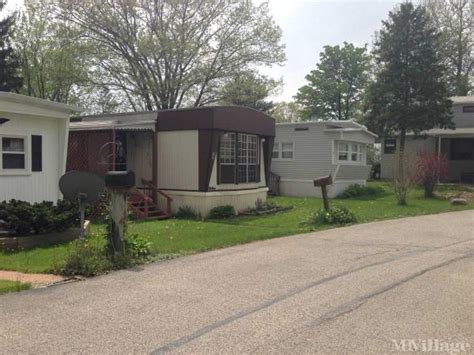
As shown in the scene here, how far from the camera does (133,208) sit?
1587cm

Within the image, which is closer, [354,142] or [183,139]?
[183,139]

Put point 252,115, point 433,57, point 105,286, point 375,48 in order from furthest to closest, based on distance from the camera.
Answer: point 375,48, point 433,57, point 252,115, point 105,286

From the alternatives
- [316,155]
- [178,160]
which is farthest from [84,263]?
[316,155]

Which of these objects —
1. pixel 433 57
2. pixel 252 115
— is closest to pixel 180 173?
pixel 252 115

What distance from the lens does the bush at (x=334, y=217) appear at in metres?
14.0

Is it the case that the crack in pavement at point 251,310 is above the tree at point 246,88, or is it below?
below

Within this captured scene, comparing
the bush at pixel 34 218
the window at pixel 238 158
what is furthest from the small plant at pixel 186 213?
the bush at pixel 34 218

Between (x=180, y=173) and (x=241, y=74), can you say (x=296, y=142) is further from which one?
(x=241, y=74)

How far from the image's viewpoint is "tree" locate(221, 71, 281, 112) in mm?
37094

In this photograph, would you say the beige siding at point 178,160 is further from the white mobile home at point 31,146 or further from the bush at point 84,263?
the bush at point 84,263

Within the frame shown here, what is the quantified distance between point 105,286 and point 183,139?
10224mm

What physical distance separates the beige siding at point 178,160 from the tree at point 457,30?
32.5 m

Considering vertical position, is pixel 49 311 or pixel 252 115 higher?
pixel 252 115

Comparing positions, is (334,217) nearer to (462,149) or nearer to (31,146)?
(31,146)
